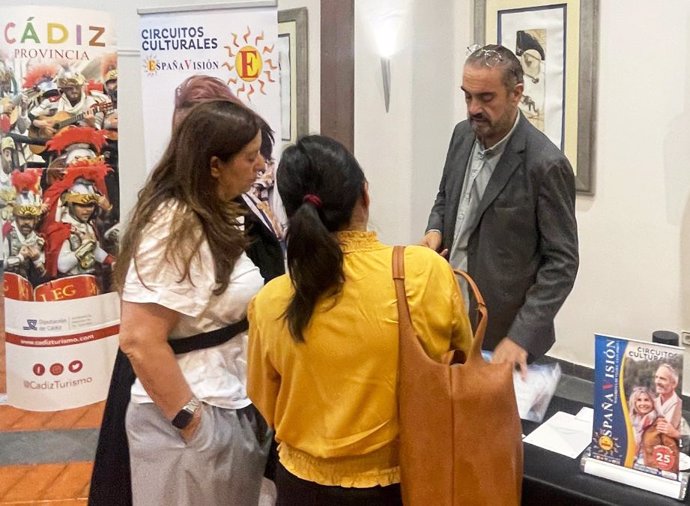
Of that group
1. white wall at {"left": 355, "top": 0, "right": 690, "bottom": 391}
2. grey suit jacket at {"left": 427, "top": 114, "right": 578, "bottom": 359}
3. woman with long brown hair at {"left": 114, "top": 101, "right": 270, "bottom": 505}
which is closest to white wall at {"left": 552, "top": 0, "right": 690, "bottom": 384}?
white wall at {"left": 355, "top": 0, "right": 690, "bottom": 391}

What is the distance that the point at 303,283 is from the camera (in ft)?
3.92

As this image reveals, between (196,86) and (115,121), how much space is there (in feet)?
1.78

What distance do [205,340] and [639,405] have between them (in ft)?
2.84

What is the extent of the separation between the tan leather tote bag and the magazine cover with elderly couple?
0.29 meters

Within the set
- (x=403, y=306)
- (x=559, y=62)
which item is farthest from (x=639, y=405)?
(x=559, y=62)

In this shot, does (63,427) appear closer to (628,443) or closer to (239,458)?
(239,458)

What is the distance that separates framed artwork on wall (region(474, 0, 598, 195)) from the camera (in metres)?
3.78

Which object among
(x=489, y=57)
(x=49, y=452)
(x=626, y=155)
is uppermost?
(x=489, y=57)

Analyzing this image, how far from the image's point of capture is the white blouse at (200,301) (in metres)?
1.41

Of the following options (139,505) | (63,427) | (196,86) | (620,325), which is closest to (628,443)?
(139,505)

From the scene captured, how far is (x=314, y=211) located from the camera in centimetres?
118

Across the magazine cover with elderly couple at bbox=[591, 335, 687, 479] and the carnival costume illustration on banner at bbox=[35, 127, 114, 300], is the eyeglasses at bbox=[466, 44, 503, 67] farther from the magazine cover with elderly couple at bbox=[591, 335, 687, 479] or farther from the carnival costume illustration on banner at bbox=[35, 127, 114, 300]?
the carnival costume illustration on banner at bbox=[35, 127, 114, 300]

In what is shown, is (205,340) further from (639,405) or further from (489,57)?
(489,57)

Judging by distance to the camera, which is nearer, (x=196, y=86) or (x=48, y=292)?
(x=196, y=86)
